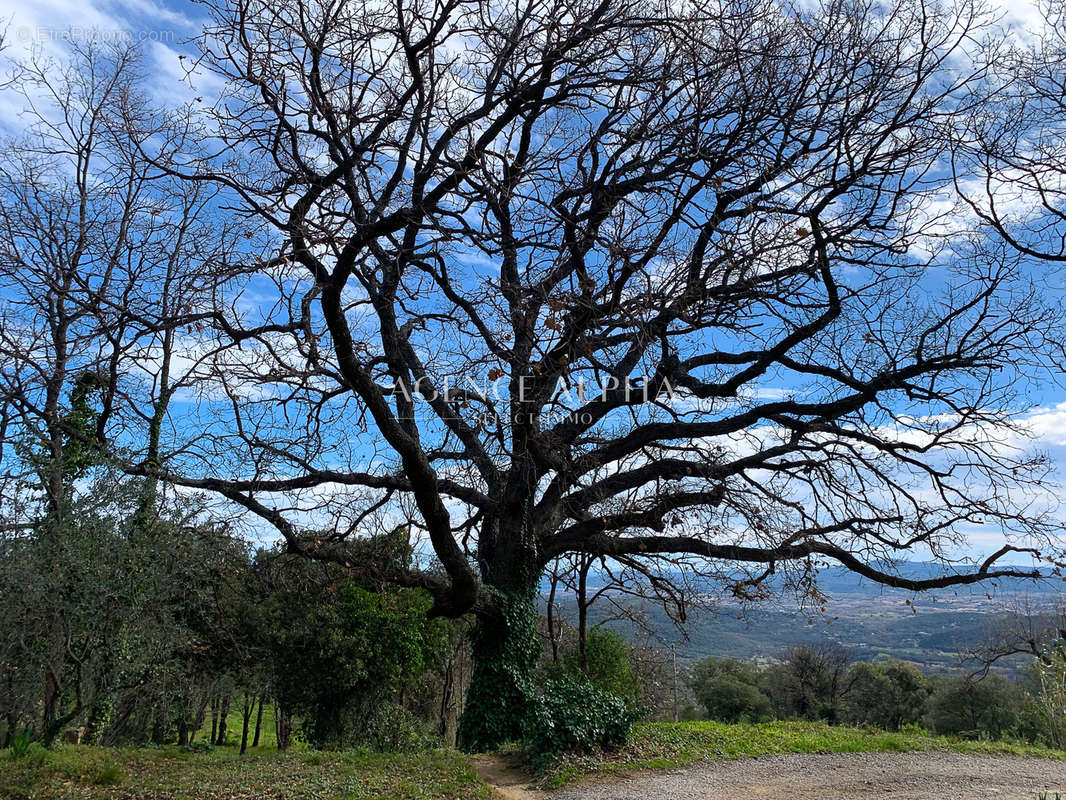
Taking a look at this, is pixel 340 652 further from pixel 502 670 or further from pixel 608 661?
pixel 502 670

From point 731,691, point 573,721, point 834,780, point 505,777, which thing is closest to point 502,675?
point 573,721

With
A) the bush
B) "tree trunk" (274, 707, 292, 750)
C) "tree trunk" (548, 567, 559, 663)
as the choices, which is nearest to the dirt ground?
the bush

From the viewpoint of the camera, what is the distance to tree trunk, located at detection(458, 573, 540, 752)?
31.6 feet

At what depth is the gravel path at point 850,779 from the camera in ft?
23.8

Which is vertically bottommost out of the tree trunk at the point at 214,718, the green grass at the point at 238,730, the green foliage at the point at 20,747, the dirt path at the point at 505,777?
the green grass at the point at 238,730

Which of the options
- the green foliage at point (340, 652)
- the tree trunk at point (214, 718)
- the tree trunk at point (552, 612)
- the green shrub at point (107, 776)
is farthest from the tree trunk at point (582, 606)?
the tree trunk at point (214, 718)

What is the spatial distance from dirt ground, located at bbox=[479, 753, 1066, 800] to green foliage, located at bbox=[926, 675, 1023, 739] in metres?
13.3

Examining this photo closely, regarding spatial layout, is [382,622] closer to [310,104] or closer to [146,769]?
[146,769]

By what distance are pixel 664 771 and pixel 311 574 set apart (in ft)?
24.8

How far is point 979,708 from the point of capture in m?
20.8

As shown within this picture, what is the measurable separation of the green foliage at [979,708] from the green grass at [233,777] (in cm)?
1829

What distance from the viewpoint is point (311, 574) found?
42.9 ft

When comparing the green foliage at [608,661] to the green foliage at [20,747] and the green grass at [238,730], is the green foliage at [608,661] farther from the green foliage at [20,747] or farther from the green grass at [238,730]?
the green grass at [238,730]

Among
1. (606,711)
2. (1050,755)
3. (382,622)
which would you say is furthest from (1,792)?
(1050,755)
